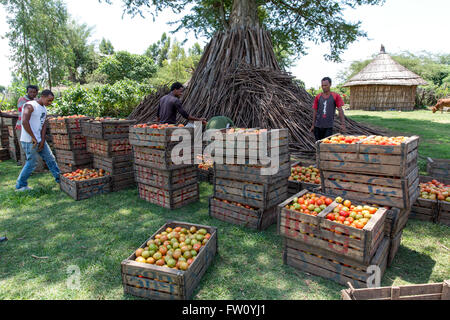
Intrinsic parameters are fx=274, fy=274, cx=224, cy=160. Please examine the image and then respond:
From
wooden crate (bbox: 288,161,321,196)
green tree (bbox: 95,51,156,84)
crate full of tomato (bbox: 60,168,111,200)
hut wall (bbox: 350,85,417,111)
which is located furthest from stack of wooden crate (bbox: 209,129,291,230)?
green tree (bbox: 95,51,156,84)

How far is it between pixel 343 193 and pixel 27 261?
478cm

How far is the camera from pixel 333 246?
3.33 metres

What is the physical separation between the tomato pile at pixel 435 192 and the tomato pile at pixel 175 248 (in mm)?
4212

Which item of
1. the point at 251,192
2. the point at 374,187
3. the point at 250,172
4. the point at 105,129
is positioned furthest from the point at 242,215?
the point at 105,129

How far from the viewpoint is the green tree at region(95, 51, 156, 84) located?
51.4 metres

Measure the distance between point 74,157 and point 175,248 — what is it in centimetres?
514

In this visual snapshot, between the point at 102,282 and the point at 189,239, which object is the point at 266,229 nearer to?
the point at 189,239

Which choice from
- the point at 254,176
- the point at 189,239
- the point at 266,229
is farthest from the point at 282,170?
the point at 189,239

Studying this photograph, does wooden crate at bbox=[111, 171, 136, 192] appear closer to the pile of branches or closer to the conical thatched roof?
the pile of branches

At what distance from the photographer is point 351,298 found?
2775 millimetres

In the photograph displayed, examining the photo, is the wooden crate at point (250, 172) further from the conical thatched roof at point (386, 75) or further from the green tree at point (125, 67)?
the green tree at point (125, 67)

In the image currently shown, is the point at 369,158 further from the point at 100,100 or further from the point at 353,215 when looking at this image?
the point at 100,100

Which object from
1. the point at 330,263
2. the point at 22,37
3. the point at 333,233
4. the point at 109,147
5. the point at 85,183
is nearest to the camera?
the point at 333,233

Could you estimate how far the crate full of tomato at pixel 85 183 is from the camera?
6.23 metres
